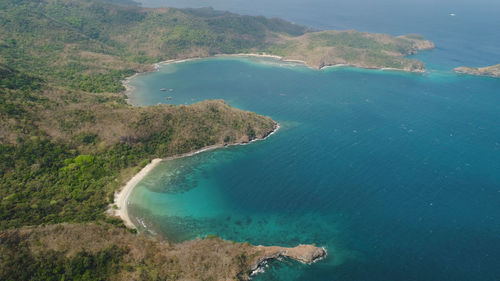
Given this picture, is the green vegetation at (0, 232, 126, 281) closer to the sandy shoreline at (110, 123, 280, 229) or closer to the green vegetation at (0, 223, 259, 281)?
the green vegetation at (0, 223, 259, 281)


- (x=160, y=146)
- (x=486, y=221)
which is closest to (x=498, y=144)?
(x=486, y=221)

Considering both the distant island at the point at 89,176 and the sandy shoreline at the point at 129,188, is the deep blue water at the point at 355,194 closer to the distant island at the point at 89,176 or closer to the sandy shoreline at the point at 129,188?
the sandy shoreline at the point at 129,188

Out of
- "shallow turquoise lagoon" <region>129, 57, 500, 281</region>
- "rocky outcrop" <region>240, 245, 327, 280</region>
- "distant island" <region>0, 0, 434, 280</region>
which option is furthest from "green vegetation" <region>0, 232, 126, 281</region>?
"rocky outcrop" <region>240, 245, 327, 280</region>

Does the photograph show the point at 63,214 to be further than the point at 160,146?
No

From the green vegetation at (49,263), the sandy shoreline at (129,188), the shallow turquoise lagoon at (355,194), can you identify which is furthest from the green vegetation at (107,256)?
the sandy shoreline at (129,188)

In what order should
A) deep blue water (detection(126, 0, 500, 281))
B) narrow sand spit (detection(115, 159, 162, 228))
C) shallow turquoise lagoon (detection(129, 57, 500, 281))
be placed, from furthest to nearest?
1. narrow sand spit (detection(115, 159, 162, 228))
2. shallow turquoise lagoon (detection(129, 57, 500, 281))
3. deep blue water (detection(126, 0, 500, 281))

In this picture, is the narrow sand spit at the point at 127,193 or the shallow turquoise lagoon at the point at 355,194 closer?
the shallow turquoise lagoon at the point at 355,194

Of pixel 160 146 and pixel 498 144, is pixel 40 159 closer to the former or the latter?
pixel 160 146
